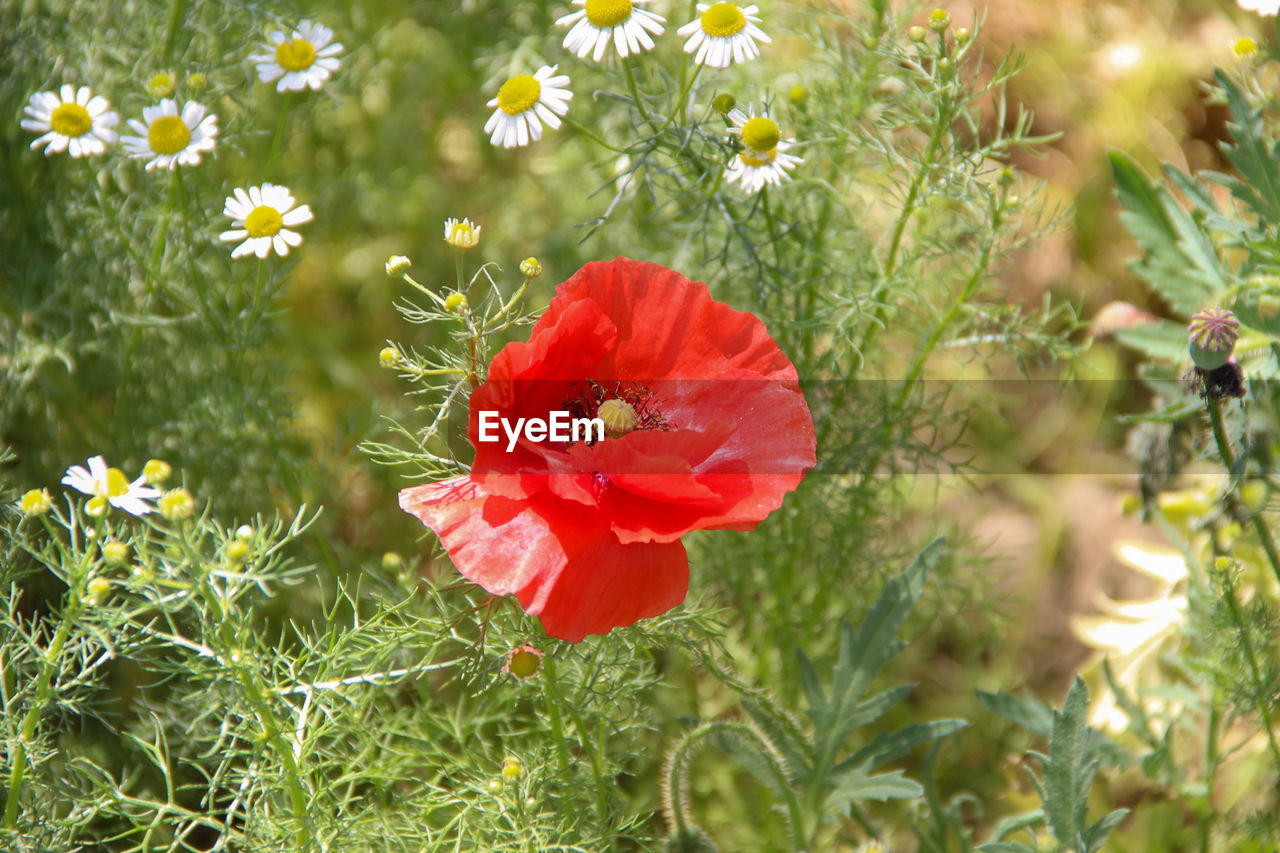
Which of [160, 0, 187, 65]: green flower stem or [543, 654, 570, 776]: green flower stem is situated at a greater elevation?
[160, 0, 187, 65]: green flower stem

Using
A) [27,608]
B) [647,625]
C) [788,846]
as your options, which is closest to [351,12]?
[27,608]

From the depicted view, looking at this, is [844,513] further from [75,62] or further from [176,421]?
[75,62]

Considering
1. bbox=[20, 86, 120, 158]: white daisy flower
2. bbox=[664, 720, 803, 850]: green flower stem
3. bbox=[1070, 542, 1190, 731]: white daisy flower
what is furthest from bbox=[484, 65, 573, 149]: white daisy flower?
bbox=[1070, 542, 1190, 731]: white daisy flower

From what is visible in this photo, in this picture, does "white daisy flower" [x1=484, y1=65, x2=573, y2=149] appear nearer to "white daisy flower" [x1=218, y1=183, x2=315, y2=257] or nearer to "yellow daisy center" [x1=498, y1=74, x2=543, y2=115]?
"yellow daisy center" [x1=498, y1=74, x2=543, y2=115]

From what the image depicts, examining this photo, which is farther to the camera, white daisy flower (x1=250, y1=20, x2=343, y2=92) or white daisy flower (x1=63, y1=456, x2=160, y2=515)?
white daisy flower (x1=250, y1=20, x2=343, y2=92)

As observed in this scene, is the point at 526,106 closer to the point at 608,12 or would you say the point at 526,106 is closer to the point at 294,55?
the point at 608,12

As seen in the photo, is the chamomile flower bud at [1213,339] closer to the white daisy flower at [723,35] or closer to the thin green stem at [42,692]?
the white daisy flower at [723,35]
